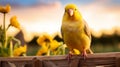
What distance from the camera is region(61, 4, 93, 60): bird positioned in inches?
73.9

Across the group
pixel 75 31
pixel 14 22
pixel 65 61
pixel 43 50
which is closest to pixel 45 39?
pixel 43 50

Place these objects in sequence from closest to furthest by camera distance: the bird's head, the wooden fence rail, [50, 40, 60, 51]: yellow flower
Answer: the wooden fence rail < the bird's head < [50, 40, 60, 51]: yellow flower

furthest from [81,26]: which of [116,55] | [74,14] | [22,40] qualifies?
[22,40]

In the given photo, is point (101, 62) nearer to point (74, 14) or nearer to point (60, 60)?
point (60, 60)

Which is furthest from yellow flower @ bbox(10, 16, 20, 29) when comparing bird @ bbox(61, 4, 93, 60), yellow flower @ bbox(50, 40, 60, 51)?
bird @ bbox(61, 4, 93, 60)

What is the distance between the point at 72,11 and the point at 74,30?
75mm

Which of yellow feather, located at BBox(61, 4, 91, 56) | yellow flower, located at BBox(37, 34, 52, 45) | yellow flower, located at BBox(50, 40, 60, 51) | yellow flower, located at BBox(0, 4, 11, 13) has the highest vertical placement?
yellow flower, located at BBox(0, 4, 11, 13)

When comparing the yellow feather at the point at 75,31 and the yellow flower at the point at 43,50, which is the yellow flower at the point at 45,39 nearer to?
the yellow flower at the point at 43,50

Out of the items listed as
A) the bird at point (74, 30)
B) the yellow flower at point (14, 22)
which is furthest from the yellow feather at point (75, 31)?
the yellow flower at point (14, 22)

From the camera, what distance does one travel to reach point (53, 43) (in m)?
2.14

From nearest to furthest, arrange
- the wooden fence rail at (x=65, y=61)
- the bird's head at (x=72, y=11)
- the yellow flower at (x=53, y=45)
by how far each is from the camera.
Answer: the wooden fence rail at (x=65, y=61)
the bird's head at (x=72, y=11)
the yellow flower at (x=53, y=45)

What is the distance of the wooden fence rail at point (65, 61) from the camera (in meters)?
1.59

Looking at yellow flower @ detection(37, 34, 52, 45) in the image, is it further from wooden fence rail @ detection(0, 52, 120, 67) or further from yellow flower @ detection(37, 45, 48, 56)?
wooden fence rail @ detection(0, 52, 120, 67)

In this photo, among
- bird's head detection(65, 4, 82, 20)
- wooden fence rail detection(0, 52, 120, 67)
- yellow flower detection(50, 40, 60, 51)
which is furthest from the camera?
yellow flower detection(50, 40, 60, 51)
